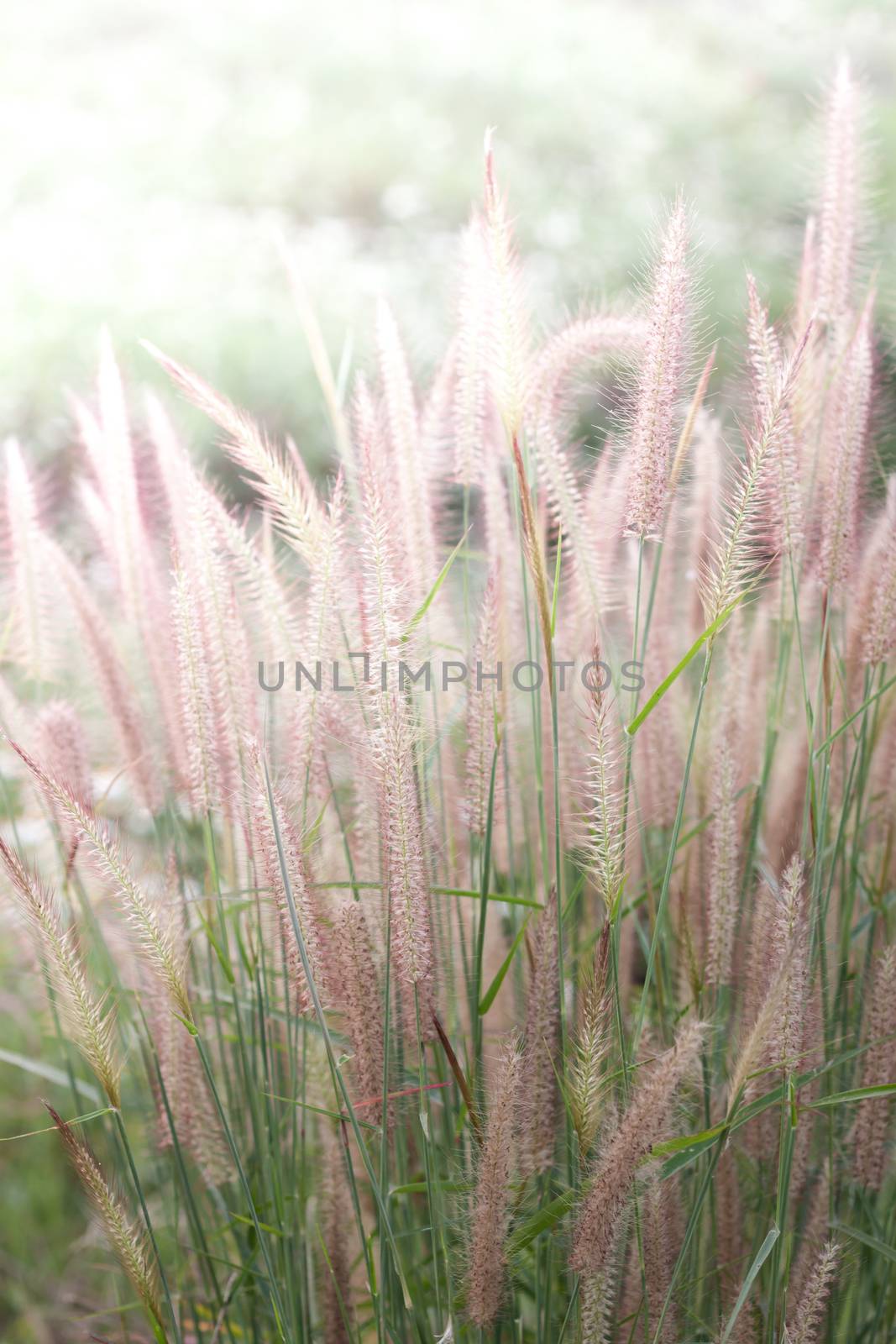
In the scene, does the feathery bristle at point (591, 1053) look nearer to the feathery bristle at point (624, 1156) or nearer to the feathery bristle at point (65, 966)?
the feathery bristle at point (624, 1156)

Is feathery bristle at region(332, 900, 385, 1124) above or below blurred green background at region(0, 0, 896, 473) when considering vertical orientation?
below

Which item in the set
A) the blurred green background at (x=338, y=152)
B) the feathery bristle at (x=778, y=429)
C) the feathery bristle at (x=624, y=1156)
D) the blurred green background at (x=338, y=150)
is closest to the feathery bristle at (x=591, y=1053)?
the feathery bristle at (x=624, y=1156)

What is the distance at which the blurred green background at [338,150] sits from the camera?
3.82 metres

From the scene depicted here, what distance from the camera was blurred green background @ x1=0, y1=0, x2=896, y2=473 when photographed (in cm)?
382

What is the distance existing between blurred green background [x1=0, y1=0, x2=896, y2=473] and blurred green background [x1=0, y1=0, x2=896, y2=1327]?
0.04ft

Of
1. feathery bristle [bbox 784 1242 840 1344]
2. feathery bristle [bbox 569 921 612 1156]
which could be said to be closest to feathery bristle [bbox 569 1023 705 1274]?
feathery bristle [bbox 569 921 612 1156]

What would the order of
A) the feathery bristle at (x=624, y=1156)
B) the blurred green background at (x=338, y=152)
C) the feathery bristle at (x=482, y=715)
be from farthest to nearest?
1. the blurred green background at (x=338, y=152)
2. the feathery bristle at (x=482, y=715)
3. the feathery bristle at (x=624, y=1156)

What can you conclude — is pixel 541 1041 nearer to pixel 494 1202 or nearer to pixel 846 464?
pixel 494 1202

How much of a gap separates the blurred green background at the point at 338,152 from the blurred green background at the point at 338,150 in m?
0.01

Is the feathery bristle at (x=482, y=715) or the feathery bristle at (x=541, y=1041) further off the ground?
the feathery bristle at (x=482, y=715)

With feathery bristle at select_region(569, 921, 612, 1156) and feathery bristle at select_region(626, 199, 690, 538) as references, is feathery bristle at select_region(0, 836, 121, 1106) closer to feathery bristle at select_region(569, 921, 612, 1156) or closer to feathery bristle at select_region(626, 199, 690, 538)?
feathery bristle at select_region(569, 921, 612, 1156)

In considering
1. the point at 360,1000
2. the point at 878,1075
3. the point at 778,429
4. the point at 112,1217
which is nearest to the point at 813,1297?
the point at 878,1075

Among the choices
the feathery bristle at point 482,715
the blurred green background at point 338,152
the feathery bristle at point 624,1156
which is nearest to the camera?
the feathery bristle at point 624,1156

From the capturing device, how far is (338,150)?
4844 millimetres
